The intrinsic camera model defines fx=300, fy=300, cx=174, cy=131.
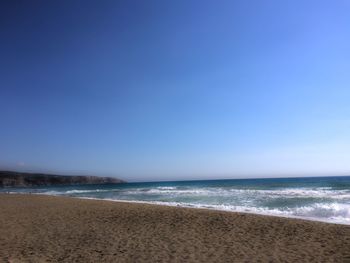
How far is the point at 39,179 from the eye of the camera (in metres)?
121

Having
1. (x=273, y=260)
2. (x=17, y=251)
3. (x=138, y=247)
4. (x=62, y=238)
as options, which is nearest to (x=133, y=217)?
(x=62, y=238)

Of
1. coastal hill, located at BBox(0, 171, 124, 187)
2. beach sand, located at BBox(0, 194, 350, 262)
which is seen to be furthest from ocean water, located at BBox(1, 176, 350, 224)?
coastal hill, located at BBox(0, 171, 124, 187)

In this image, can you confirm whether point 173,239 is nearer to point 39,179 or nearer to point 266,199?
point 266,199

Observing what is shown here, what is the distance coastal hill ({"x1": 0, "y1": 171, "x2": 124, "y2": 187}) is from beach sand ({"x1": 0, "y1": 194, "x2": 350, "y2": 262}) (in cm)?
10818

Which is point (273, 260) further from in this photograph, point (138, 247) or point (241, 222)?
point (241, 222)

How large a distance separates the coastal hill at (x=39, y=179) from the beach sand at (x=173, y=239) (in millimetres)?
108178

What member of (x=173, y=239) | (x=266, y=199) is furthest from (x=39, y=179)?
(x=173, y=239)

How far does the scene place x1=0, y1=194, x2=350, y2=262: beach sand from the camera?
6.93 meters

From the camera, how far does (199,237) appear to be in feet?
29.3

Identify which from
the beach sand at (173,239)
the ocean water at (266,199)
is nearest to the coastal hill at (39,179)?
the ocean water at (266,199)

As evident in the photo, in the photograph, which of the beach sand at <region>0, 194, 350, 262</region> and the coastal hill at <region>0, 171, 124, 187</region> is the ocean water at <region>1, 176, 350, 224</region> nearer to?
the beach sand at <region>0, 194, 350, 262</region>

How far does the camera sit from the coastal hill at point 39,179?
108375 mm

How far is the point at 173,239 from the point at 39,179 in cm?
12563

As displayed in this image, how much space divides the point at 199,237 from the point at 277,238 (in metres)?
2.25
